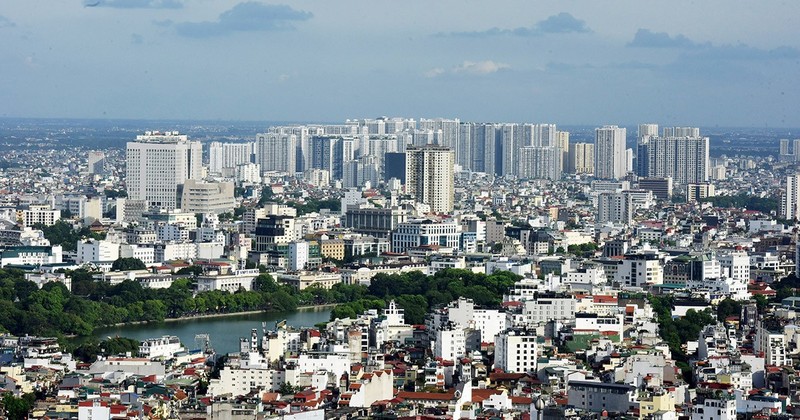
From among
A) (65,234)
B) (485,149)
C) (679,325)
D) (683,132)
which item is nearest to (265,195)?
(65,234)

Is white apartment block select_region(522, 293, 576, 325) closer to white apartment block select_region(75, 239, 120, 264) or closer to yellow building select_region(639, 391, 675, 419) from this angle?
yellow building select_region(639, 391, 675, 419)

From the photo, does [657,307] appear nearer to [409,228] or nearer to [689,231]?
[409,228]

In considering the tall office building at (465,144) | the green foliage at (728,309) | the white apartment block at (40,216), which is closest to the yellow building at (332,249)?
the white apartment block at (40,216)

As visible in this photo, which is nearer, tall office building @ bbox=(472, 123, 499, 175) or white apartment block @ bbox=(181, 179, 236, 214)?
white apartment block @ bbox=(181, 179, 236, 214)

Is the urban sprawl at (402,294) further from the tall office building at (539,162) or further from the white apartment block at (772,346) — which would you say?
the tall office building at (539,162)

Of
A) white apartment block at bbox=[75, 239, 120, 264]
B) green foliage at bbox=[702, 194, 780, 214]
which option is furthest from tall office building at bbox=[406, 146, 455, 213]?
white apartment block at bbox=[75, 239, 120, 264]

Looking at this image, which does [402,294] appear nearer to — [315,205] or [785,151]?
[315,205]
